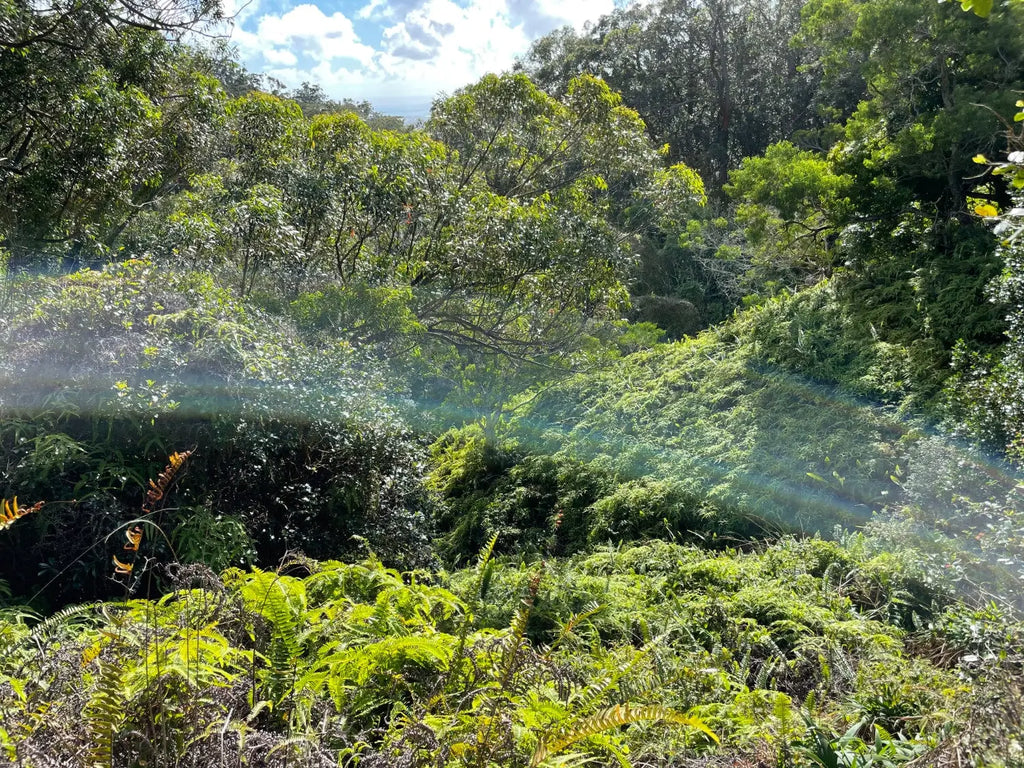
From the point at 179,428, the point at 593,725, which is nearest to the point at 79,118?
the point at 179,428

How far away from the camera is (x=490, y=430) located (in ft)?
29.6

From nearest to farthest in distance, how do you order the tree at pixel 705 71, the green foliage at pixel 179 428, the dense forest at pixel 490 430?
1. the dense forest at pixel 490 430
2. the green foliage at pixel 179 428
3. the tree at pixel 705 71

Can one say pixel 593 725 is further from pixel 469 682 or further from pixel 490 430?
pixel 490 430

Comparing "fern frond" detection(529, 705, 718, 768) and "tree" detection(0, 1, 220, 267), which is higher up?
"tree" detection(0, 1, 220, 267)

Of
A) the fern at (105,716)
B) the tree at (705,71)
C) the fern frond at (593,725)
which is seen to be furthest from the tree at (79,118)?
the tree at (705,71)

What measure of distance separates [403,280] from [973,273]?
577 cm

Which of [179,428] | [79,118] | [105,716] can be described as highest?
[79,118]

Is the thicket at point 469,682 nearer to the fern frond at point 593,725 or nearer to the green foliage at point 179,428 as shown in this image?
the fern frond at point 593,725

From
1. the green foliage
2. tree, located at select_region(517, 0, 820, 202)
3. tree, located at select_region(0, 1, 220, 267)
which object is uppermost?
tree, located at select_region(517, 0, 820, 202)

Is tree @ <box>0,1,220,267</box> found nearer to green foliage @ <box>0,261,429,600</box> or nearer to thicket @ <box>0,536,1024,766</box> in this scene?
green foliage @ <box>0,261,429,600</box>

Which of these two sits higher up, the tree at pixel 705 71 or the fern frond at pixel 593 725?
the tree at pixel 705 71

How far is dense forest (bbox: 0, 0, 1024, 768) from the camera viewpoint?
1.80 metres

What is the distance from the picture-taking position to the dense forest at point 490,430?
70.8 inches

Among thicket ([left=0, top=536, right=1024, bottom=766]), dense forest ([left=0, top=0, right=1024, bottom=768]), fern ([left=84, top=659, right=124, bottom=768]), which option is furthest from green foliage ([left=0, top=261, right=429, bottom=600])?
fern ([left=84, top=659, right=124, bottom=768])
